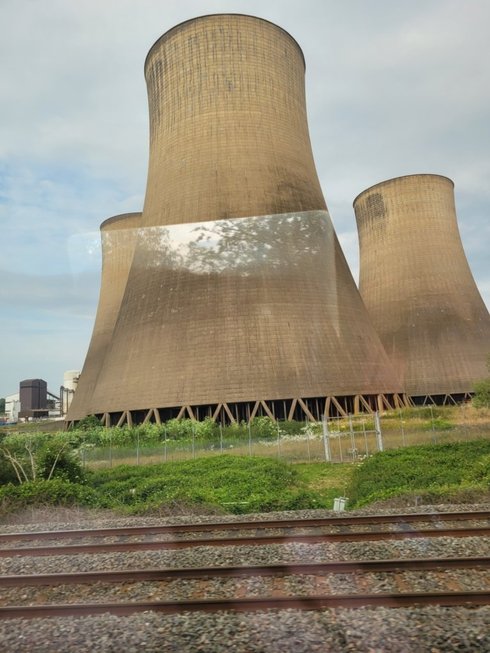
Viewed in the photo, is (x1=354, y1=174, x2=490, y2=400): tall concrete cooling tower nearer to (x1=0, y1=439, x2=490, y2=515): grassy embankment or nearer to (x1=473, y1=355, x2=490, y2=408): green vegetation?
(x1=473, y1=355, x2=490, y2=408): green vegetation

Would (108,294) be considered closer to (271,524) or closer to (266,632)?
(271,524)

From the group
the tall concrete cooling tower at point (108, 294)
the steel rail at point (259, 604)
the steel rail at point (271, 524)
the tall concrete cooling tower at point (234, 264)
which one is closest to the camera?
the steel rail at point (259, 604)

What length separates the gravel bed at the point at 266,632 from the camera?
3.38 metres

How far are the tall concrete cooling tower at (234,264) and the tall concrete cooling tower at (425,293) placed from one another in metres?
6.87

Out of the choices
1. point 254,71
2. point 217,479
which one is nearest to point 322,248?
point 254,71

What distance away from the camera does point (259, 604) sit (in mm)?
4047

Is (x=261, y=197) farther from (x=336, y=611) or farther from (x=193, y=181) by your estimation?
(x=336, y=611)

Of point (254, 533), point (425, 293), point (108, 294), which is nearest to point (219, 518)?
point (254, 533)

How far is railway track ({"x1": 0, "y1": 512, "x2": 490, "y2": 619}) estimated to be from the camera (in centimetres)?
402

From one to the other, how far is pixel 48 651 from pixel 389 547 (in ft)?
10.9

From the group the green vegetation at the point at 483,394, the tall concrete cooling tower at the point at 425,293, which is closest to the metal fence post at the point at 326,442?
the green vegetation at the point at 483,394

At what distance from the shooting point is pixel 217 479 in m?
10.8

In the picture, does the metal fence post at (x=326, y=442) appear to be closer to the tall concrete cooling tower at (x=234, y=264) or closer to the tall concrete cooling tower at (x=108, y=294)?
the tall concrete cooling tower at (x=234, y=264)

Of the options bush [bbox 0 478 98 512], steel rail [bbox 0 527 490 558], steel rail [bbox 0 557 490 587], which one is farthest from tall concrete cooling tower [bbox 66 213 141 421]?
steel rail [bbox 0 557 490 587]
